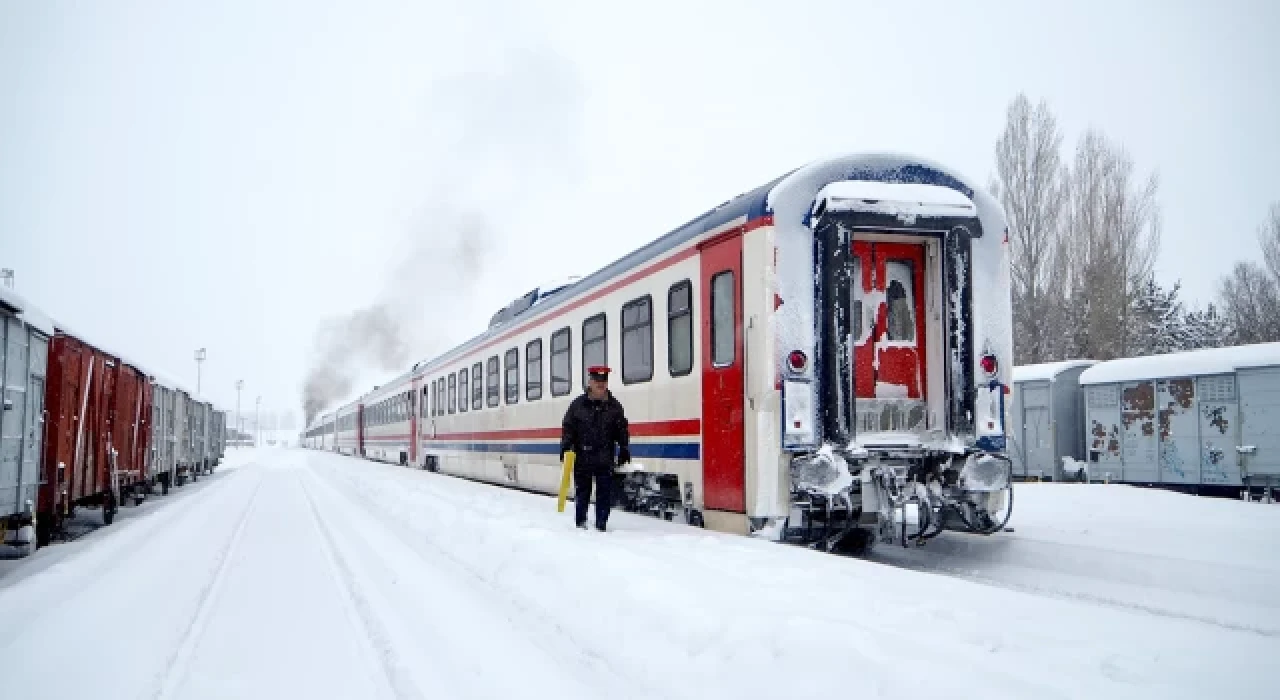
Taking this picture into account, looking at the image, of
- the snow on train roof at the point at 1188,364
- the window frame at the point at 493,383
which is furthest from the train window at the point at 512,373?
the snow on train roof at the point at 1188,364

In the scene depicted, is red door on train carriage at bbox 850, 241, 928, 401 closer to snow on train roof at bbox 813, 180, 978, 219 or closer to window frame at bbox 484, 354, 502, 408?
snow on train roof at bbox 813, 180, 978, 219

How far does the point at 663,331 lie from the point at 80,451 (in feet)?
25.8

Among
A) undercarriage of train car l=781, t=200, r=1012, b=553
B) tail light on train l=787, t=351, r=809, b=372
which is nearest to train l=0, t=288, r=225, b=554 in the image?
tail light on train l=787, t=351, r=809, b=372

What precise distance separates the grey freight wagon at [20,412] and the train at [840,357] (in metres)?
6.22

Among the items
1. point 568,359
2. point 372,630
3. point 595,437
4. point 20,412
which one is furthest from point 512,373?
point 372,630

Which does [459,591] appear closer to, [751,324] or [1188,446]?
[751,324]

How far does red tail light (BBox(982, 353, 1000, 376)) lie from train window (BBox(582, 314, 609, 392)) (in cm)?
478

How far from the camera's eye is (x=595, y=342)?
11.6m

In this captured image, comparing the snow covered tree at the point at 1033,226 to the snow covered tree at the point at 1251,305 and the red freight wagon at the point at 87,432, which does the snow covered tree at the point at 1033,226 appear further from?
the red freight wagon at the point at 87,432

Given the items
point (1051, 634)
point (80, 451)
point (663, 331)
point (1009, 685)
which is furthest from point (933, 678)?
point (80, 451)

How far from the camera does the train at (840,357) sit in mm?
7359

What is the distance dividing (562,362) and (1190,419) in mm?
12975

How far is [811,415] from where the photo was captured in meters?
7.38

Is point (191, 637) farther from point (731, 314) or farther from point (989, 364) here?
point (989, 364)
